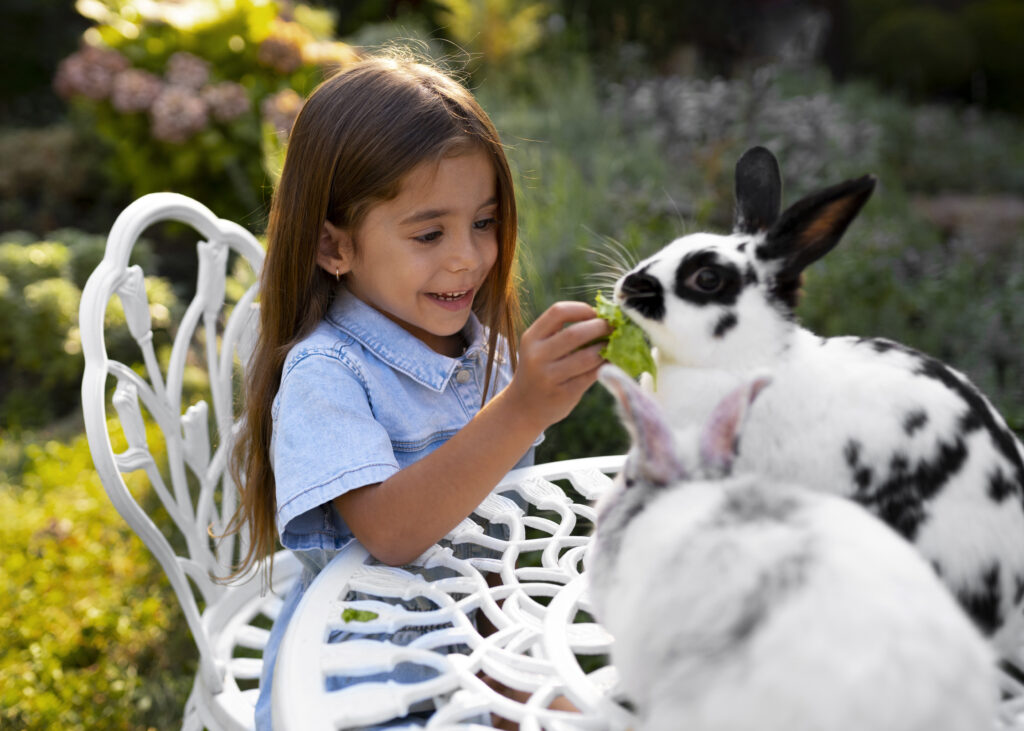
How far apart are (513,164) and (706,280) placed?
2.81m

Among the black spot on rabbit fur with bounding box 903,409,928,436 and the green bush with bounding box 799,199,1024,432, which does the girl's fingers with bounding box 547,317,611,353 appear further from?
the green bush with bounding box 799,199,1024,432

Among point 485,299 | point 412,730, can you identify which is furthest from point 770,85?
point 412,730

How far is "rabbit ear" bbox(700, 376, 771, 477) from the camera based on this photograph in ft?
2.95

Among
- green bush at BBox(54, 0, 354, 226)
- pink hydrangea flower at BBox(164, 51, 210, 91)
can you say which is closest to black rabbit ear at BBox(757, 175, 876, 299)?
green bush at BBox(54, 0, 354, 226)

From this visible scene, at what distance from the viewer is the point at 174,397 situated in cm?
187

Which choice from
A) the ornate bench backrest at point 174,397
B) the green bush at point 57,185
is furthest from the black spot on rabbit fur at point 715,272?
the green bush at point 57,185

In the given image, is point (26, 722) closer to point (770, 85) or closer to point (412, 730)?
point (412, 730)

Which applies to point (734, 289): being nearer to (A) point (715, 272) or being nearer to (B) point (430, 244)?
(A) point (715, 272)

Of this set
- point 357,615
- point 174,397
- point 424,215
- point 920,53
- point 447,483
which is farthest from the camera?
point 920,53

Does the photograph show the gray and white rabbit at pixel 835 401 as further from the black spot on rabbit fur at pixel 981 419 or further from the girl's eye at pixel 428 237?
the girl's eye at pixel 428 237

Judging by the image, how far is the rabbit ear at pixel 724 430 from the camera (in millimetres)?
900

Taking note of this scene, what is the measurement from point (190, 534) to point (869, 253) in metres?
3.51

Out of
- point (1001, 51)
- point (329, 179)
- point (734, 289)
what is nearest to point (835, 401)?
point (734, 289)

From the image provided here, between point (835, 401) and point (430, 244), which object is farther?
point (430, 244)
